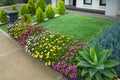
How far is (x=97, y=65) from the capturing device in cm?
456

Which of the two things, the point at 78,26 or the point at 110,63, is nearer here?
the point at 110,63

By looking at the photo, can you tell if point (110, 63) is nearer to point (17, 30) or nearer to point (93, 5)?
point (17, 30)

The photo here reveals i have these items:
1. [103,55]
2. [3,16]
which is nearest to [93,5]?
[3,16]

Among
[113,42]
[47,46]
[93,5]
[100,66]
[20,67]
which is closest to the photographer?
[100,66]

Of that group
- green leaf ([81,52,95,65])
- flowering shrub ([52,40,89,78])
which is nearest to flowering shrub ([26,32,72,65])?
flowering shrub ([52,40,89,78])

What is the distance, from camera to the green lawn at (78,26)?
8.07 metres

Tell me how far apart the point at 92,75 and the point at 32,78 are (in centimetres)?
187

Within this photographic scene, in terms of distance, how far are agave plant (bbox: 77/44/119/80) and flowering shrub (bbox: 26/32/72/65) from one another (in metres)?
1.12

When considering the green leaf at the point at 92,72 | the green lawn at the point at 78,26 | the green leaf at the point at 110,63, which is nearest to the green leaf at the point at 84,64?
the green leaf at the point at 92,72

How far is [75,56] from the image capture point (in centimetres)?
538

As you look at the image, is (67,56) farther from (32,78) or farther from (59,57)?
(32,78)

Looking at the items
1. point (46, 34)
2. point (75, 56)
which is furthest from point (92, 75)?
point (46, 34)

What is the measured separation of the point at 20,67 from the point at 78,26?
14.2ft

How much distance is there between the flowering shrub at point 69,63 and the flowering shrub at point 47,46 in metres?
0.21
